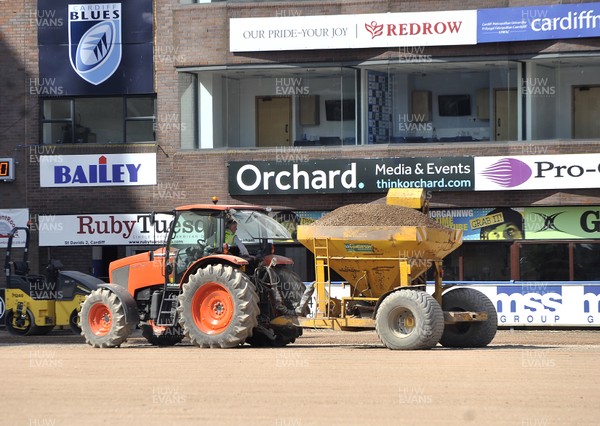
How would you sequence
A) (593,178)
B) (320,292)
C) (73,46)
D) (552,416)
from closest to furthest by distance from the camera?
(552,416) < (320,292) < (593,178) < (73,46)

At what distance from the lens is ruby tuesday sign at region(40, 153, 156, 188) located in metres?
31.5

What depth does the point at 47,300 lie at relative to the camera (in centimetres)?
2572

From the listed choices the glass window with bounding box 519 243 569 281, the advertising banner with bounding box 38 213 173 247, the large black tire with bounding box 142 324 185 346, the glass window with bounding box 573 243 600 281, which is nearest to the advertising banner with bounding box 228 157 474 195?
the glass window with bounding box 519 243 569 281

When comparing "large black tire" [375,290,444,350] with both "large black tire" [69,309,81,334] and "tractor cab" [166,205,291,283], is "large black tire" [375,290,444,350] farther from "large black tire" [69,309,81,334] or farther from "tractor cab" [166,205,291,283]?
"large black tire" [69,309,81,334]

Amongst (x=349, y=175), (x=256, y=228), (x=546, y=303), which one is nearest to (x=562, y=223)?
(x=546, y=303)

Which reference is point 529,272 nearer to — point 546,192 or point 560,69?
point 546,192

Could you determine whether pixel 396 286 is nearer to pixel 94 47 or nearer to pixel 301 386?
pixel 301 386

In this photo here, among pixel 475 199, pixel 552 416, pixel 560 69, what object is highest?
pixel 560 69

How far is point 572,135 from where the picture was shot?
3019cm

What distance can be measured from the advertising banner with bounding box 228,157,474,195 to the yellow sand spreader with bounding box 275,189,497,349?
393 inches

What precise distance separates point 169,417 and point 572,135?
2046 centimetres

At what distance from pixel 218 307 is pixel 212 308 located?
9cm

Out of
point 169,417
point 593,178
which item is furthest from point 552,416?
point 593,178

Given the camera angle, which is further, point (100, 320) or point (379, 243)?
point (100, 320)
